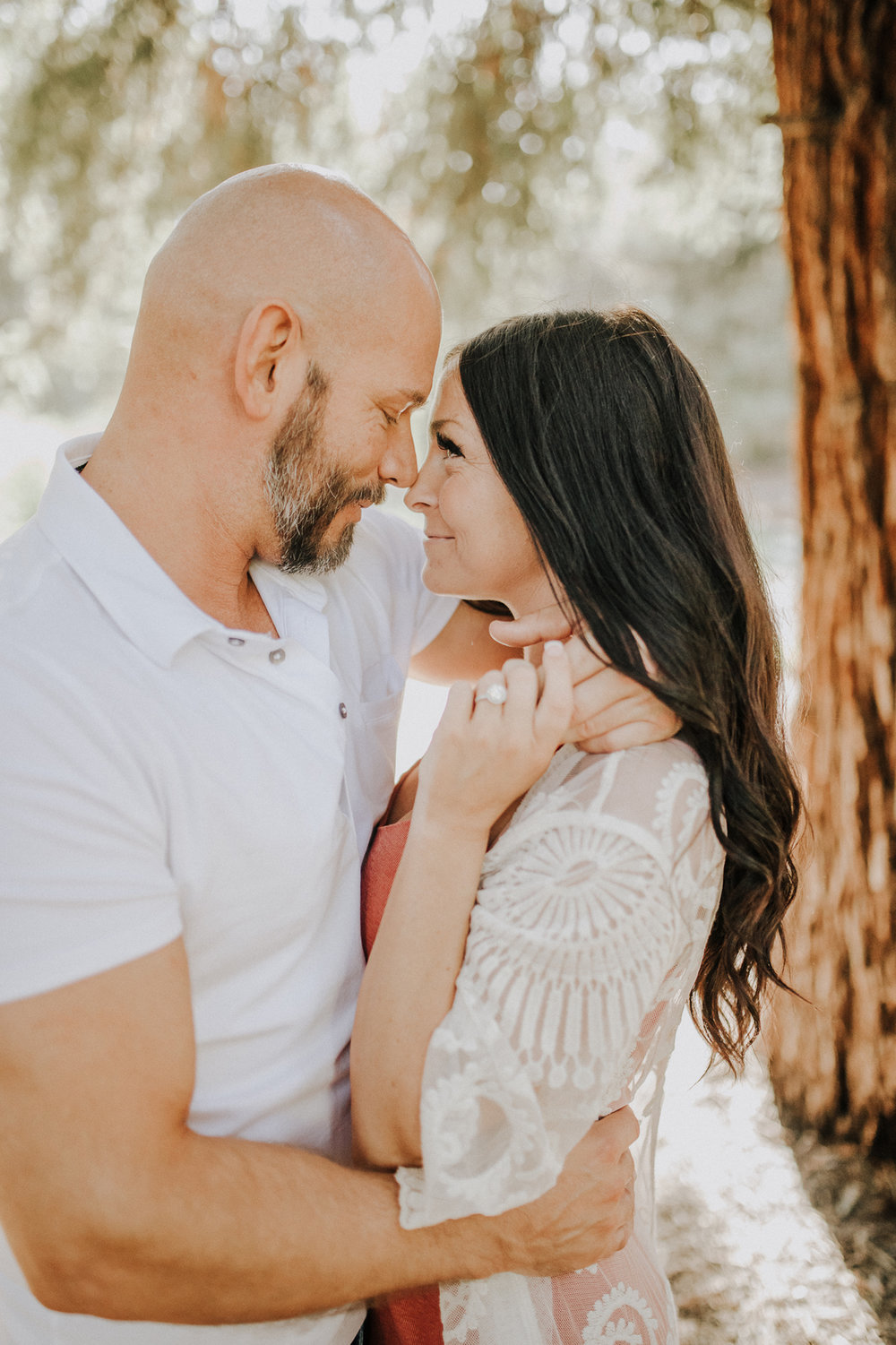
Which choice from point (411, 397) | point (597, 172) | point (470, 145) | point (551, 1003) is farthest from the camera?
point (597, 172)

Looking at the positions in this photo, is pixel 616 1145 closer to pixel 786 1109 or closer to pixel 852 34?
pixel 786 1109

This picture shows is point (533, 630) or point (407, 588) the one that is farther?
point (407, 588)

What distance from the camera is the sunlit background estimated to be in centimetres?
288

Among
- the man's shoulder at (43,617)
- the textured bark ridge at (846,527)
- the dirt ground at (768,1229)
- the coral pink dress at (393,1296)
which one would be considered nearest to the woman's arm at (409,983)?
the coral pink dress at (393,1296)

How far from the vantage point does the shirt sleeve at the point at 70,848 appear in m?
1.12

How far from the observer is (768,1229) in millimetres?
2842

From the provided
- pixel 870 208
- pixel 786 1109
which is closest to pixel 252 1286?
pixel 786 1109

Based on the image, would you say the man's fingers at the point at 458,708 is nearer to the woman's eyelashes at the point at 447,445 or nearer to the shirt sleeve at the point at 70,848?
the shirt sleeve at the point at 70,848

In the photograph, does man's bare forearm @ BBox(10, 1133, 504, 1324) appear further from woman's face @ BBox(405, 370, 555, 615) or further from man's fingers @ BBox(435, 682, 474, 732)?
woman's face @ BBox(405, 370, 555, 615)

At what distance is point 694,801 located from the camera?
1.40 m

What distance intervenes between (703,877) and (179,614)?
0.87 m

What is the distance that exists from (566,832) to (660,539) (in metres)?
0.54

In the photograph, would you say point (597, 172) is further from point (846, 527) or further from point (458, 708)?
point (458, 708)

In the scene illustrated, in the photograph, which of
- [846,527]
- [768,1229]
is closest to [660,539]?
[846,527]
